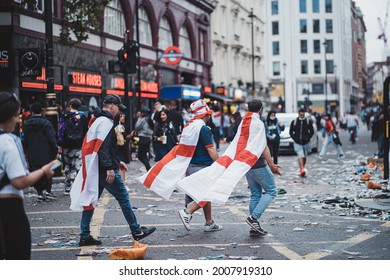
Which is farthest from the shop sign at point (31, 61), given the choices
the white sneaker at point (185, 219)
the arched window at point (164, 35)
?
the arched window at point (164, 35)

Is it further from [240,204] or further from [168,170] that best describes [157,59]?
[168,170]

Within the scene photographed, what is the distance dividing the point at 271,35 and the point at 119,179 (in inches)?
362

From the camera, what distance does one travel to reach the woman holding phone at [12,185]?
5086 millimetres

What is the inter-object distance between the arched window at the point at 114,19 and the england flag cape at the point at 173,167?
21361mm

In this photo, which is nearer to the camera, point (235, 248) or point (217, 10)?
point (235, 248)

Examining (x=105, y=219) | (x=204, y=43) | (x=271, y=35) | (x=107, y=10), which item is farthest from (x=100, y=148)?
(x=204, y=43)

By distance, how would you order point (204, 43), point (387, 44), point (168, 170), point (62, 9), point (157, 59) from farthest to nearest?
1. point (204, 43)
2. point (157, 59)
3. point (62, 9)
4. point (387, 44)
5. point (168, 170)

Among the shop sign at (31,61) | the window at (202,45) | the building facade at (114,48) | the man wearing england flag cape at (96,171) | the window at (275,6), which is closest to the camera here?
the man wearing england flag cape at (96,171)

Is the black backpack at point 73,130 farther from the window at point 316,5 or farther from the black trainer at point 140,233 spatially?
the window at point 316,5

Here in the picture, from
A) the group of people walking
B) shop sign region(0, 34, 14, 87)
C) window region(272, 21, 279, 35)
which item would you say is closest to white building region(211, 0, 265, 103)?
shop sign region(0, 34, 14, 87)

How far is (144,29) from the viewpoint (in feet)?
115

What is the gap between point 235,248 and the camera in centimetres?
797

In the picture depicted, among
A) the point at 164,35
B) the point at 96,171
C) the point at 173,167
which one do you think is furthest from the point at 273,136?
the point at 164,35
